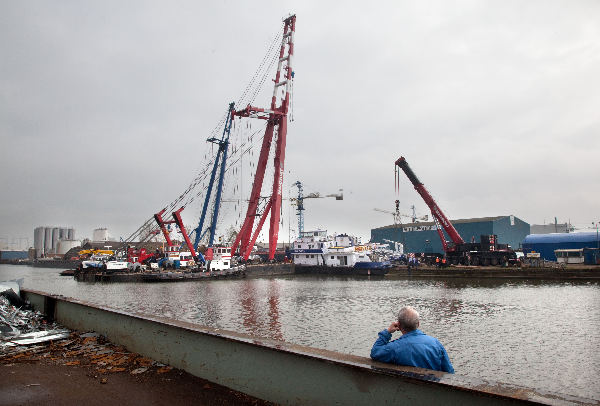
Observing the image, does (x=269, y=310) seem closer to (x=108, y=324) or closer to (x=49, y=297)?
(x=49, y=297)

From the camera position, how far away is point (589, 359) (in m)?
8.80

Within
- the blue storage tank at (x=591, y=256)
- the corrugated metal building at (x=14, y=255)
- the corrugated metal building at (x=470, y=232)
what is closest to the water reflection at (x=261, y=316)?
the blue storage tank at (x=591, y=256)

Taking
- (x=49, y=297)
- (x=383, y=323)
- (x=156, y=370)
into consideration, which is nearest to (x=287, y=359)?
(x=156, y=370)

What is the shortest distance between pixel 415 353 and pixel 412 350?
0.03 metres

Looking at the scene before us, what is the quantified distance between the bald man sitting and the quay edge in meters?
0.14

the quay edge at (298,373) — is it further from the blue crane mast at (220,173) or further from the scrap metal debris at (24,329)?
the blue crane mast at (220,173)

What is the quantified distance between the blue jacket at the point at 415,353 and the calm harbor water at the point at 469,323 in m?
2.94

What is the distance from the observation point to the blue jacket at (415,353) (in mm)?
2809

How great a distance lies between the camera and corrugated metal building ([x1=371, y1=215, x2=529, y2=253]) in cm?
6028

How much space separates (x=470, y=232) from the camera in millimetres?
61875

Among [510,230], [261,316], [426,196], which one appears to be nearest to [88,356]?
[261,316]

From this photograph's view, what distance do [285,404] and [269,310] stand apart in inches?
537

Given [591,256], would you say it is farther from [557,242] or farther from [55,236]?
[55,236]

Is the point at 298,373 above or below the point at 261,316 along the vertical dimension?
above
